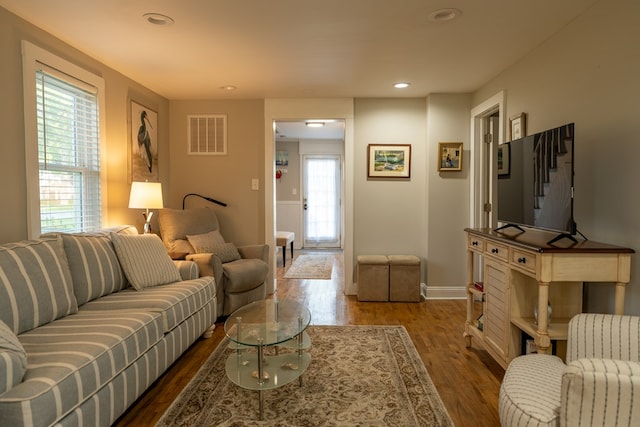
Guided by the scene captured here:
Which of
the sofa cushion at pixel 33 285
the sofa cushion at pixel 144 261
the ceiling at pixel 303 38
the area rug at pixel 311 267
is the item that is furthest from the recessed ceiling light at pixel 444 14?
the area rug at pixel 311 267

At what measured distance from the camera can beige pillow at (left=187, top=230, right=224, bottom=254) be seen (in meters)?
3.79

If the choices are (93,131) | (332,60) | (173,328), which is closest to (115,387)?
(173,328)

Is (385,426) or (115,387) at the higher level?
(115,387)

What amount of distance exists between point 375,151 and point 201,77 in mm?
2030

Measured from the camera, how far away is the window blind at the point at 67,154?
267cm

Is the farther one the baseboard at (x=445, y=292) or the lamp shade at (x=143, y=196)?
the baseboard at (x=445, y=292)

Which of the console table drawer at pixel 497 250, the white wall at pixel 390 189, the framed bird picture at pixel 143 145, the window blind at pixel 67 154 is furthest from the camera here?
the white wall at pixel 390 189

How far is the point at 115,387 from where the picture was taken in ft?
6.00

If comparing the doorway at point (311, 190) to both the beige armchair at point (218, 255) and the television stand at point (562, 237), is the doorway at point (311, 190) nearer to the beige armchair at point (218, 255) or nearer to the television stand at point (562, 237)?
the beige armchair at point (218, 255)

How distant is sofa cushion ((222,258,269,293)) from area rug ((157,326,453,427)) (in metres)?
0.73

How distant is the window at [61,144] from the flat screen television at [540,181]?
3.22 meters

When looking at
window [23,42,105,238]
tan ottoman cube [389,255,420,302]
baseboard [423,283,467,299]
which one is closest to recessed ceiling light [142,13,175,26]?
window [23,42,105,238]

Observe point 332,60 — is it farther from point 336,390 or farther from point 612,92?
point 336,390

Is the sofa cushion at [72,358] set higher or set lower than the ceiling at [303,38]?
lower
